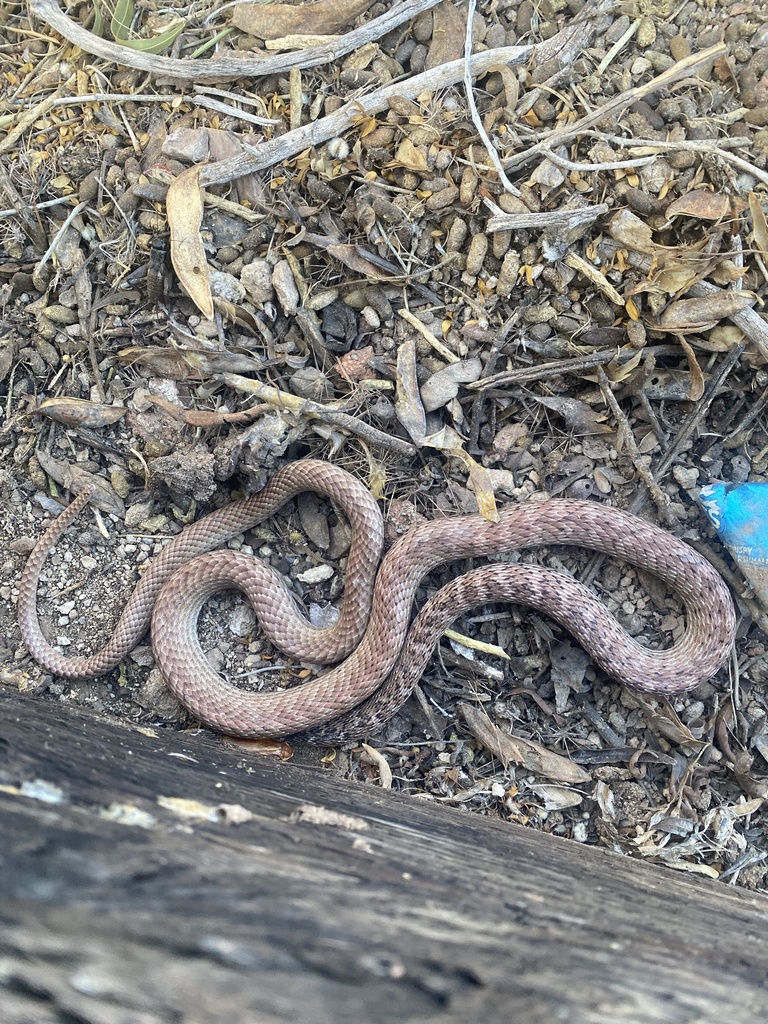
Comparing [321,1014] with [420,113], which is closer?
[321,1014]

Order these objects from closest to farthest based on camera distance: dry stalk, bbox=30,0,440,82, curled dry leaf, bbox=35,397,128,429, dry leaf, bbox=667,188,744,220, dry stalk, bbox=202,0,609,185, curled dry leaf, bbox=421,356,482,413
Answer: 1. dry leaf, bbox=667,188,744,220
2. dry stalk, bbox=202,0,609,185
3. dry stalk, bbox=30,0,440,82
4. curled dry leaf, bbox=421,356,482,413
5. curled dry leaf, bbox=35,397,128,429

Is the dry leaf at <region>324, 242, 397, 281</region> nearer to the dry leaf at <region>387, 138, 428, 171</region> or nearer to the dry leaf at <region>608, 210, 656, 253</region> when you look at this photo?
the dry leaf at <region>387, 138, 428, 171</region>

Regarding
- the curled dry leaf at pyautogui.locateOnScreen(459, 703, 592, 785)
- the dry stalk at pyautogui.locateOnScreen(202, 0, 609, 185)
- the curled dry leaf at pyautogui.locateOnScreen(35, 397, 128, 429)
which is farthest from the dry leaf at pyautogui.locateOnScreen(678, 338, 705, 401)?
the curled dry leaf at pyautogui.locateOnScreen(35, 397, 128, 429)

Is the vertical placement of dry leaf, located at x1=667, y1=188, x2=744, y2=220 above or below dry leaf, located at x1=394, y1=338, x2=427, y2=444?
above

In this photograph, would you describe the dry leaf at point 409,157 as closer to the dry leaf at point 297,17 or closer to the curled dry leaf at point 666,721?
the dry leaf at point 297,17

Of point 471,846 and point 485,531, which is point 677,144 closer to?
point 485,531

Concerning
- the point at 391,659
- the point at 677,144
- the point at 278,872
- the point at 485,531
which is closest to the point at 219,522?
the point at 391,659

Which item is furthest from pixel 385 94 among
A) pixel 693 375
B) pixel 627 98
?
pixel 693 375
